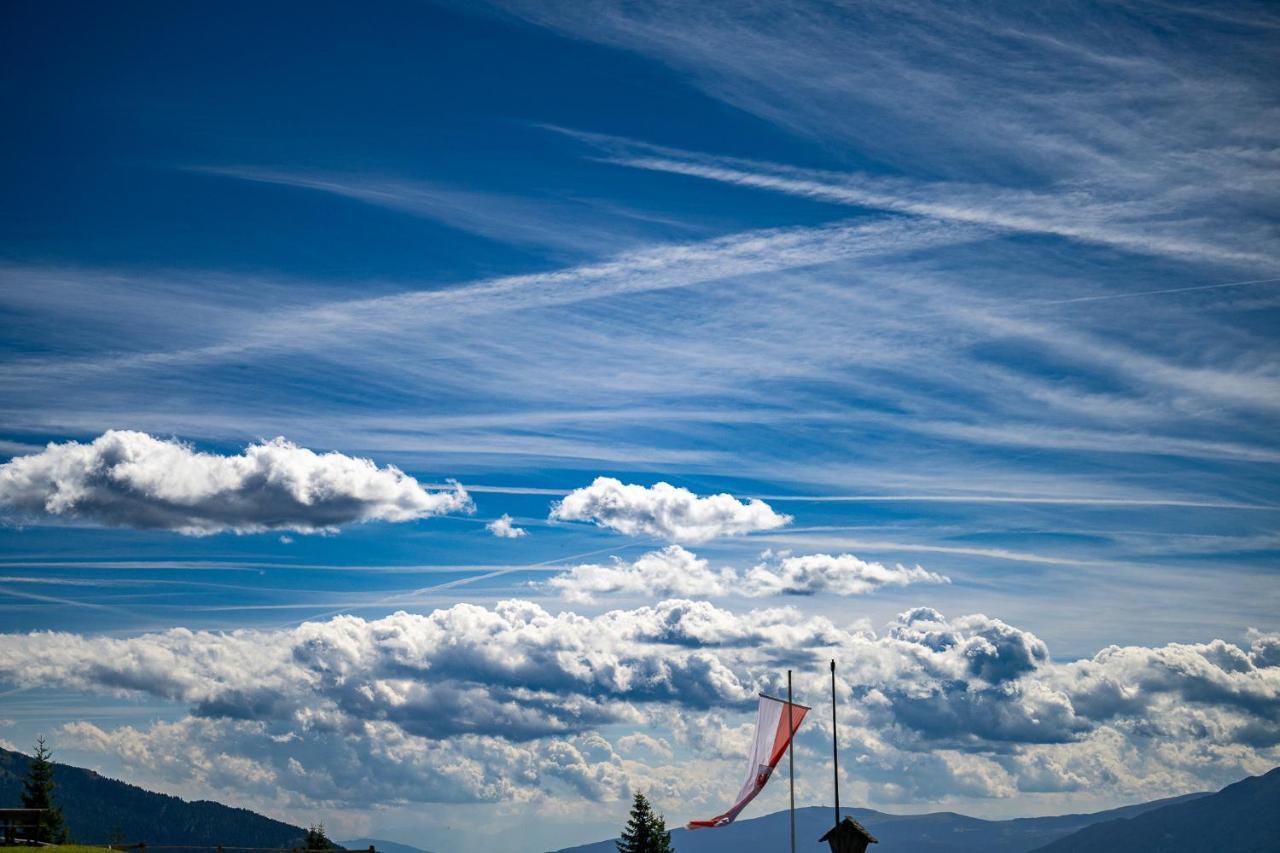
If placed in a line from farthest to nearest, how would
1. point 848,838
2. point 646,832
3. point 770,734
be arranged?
1. point 646,832
2. point 770,734
3. point 848,838

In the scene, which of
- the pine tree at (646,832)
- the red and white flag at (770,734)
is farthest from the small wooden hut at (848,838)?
the pine tree at (646,832)

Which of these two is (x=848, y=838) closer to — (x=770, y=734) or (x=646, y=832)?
(x=770, y=734)

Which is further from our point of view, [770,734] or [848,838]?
[770,734]

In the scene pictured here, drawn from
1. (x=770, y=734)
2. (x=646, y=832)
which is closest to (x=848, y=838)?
(x=770, y=734)

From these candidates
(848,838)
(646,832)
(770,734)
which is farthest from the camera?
(646,832)

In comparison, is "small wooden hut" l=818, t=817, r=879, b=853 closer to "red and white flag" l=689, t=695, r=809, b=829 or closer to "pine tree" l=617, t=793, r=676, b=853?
"red and white flag" l=689, t=695, r=809, b=829

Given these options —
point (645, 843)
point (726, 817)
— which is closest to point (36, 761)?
point (645, 843)

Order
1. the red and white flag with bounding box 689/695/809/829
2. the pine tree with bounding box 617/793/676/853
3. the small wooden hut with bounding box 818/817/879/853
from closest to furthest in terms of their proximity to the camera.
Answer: the small wooden hut with bounding box 818/817/879/853 < the red and white flag with bounding box 689/695/809/829 < the pine tree with bounding box 617/793/676/853

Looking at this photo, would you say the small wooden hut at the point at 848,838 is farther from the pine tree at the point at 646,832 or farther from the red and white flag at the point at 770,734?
the pine tree at the point at 646,832

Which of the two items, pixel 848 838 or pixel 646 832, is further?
pixel 646 832

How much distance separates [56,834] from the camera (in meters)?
96.3

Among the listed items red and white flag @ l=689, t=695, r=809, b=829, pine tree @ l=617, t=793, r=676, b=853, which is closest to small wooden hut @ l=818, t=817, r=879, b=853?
red and white flag @ l=689, t=695, r=809, b=829

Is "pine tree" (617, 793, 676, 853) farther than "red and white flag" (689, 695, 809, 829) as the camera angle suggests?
Yes

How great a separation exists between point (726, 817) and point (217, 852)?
89.0ft
